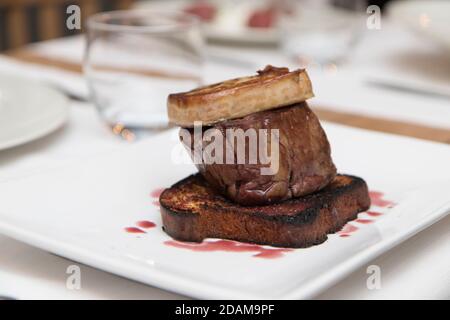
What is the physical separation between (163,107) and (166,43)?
0.12m

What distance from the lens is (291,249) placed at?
886 mm

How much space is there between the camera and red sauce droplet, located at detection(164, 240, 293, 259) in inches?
34.3

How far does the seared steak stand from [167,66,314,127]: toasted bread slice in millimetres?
13

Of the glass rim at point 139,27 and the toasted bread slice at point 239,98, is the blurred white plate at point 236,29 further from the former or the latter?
the toasted bread slice at point 239,98

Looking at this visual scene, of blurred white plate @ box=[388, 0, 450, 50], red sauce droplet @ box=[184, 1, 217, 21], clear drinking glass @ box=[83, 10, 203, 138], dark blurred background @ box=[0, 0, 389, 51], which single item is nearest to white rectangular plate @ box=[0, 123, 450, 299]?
clear drinking glass @ box=[83, 10, 203, 138]

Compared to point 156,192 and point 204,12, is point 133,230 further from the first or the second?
point 204,12

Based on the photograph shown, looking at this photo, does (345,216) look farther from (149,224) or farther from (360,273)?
(149,224)

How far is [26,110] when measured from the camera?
1.41m

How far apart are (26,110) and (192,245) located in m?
0.62

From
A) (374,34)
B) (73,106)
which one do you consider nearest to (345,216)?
(73,106)

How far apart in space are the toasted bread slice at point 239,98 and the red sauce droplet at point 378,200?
0.18 m

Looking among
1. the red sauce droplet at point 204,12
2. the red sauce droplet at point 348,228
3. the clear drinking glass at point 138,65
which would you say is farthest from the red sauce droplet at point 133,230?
the red sauce droplet at point 204,12

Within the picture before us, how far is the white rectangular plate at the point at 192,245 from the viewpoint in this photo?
0.78m

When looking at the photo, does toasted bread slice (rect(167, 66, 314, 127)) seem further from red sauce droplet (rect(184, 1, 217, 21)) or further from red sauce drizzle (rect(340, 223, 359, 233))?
red sauce droplet (rect(184, 1, 217, 21))
